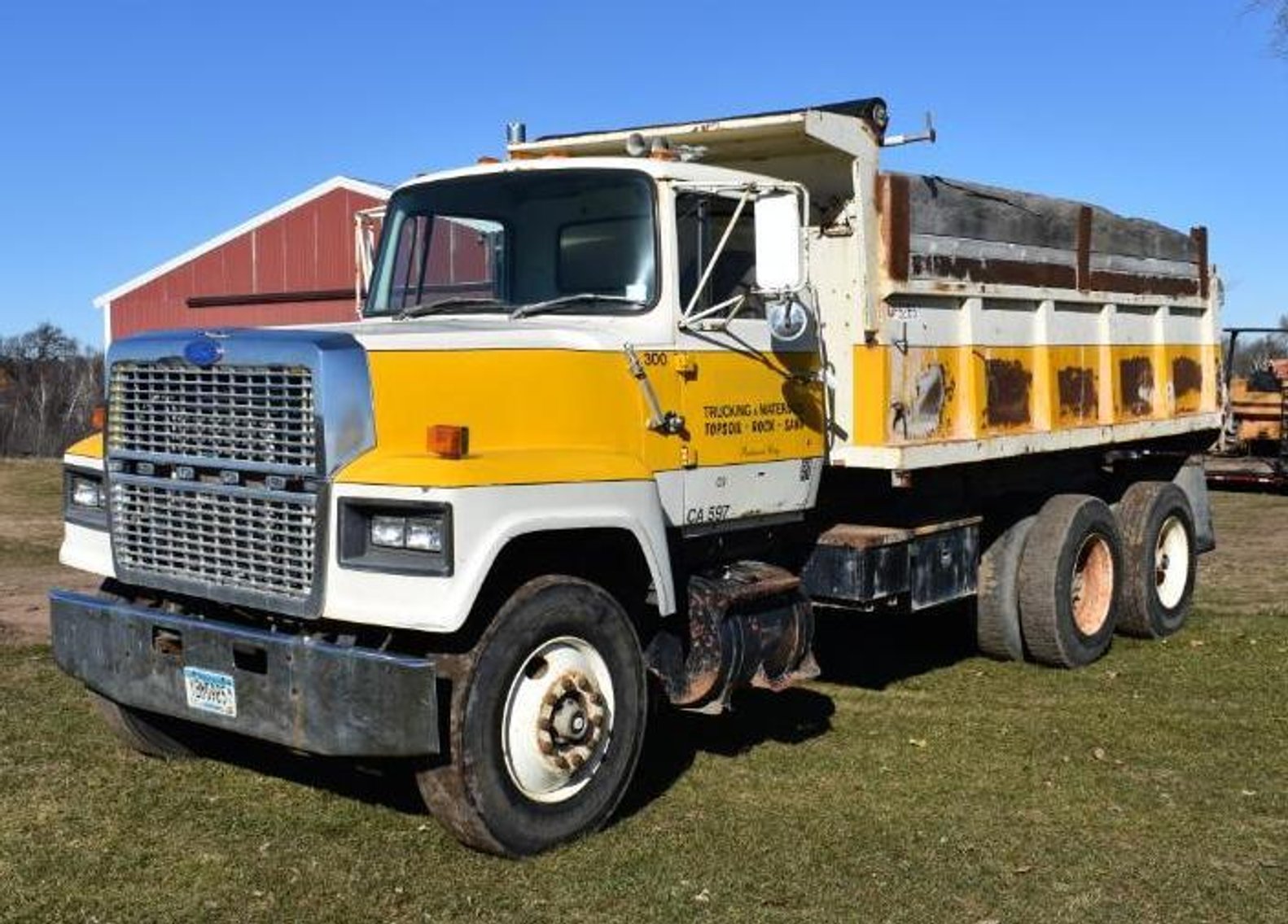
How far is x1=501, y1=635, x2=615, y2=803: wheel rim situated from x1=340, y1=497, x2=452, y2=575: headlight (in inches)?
24.5

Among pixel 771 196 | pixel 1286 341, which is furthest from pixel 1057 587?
pixel 1286 341

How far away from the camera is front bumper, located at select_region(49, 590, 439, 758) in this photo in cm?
482

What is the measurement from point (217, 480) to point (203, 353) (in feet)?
1.54

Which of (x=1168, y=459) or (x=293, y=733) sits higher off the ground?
(x=1168, y=459)

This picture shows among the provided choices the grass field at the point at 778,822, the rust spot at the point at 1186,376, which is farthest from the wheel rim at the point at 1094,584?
the rust spot at the point at 1186,376

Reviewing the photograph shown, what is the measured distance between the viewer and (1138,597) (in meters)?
9.73

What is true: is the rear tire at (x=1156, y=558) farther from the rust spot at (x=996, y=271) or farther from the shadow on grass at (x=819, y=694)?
the rust spot at (x=996, y=271)

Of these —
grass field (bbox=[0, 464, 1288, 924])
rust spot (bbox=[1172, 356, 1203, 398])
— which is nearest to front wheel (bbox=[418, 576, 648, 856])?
grass field (bbox=[0, 464, 1288, 924])

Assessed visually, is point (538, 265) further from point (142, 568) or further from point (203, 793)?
point (203, 793)

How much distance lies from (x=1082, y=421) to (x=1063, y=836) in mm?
3912

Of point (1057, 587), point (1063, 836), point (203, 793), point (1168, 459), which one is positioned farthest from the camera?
point (1168, 459)

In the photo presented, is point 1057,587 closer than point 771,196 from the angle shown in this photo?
No

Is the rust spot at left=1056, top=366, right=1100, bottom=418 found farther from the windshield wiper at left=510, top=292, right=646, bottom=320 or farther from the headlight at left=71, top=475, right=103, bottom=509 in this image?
the headlight at left=71, top=475, right=103, bottom=509

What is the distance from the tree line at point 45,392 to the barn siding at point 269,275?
7664mm
